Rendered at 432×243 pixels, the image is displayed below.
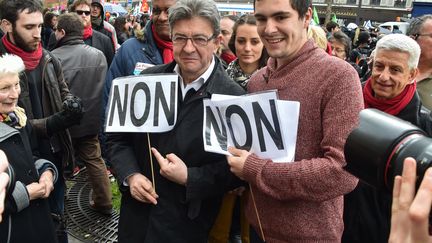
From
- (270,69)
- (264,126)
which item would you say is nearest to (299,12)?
(270,69)

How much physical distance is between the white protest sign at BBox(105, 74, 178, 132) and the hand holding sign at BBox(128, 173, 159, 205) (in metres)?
0.26

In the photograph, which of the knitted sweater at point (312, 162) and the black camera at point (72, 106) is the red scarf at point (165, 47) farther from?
the knitted sweater at point (312, 162)

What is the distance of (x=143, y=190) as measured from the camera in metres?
2.03

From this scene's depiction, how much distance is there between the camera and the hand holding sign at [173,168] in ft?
6.31

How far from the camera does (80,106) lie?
297 centimetres

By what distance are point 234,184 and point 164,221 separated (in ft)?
1.32

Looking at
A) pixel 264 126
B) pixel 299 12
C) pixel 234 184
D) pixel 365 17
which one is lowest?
pixel 365 17

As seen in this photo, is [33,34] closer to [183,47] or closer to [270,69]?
[183,47]

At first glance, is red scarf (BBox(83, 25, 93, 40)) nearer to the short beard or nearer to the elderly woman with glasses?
the short beard

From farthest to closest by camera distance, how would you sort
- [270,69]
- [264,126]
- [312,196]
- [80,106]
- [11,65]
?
[80,106]
[11,65]
[270,69]
[264,126]
[312,196]

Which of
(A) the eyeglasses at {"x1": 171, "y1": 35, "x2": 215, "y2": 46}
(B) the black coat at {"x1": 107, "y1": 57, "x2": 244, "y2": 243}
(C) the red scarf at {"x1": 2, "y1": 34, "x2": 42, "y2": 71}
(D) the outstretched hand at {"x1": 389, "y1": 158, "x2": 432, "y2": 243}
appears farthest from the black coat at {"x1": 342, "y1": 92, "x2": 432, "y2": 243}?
(C) the red scarf at {"x1": 2, "y1": 34, "x2": 42, "y2": 71}

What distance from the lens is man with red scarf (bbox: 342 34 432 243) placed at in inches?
93.6

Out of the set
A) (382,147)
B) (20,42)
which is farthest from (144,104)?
(20,42)

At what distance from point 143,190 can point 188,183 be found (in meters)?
0.26
